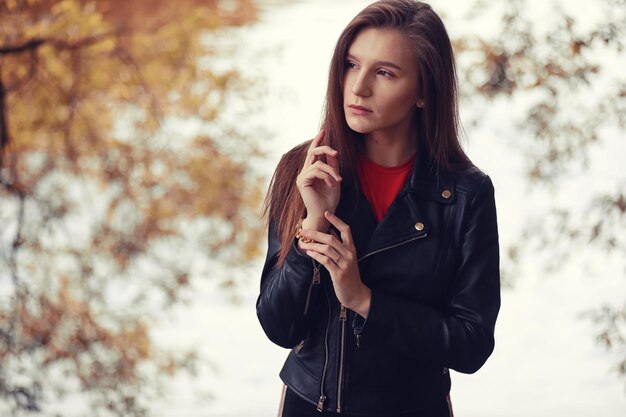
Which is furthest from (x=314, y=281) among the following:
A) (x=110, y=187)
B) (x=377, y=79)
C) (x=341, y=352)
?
(x=110, y=187)

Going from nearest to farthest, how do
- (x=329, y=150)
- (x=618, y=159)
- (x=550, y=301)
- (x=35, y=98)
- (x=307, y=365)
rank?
(x=329, y=150) → (x=307, y=365) → (x=618, y=159) → (x=35, y=98) → (x=550, y=301)

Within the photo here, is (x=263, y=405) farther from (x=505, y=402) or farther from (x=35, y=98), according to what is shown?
(x=35, y=98)

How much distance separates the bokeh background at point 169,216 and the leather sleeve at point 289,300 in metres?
2.50

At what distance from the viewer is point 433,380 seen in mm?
1466

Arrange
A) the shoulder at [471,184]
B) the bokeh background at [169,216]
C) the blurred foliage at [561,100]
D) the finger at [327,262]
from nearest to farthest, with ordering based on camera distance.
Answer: the finger at [327,262] < the shoulder at [471,184] < the blurred foliage at [561,100] < the bokeh background at [169,216]

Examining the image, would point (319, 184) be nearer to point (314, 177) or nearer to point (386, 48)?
point (314, 177)

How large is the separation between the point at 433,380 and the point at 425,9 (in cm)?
59

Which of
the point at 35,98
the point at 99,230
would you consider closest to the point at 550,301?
the point at 99,230

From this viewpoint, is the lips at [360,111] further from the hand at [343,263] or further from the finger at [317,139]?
the hand at [343,263]

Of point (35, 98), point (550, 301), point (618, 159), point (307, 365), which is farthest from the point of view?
point (550, 301)

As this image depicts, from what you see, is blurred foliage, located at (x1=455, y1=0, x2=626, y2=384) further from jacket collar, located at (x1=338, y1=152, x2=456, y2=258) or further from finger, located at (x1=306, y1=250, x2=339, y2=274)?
finger, located at (x1=306, y1=250, x2=339, y2=274)

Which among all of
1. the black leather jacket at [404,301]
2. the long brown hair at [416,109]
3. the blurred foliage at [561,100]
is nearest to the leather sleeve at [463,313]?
the black leather jacket at [404,301]

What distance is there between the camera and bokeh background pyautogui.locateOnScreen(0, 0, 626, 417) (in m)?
4.36

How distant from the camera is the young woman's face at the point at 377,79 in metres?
1.40
